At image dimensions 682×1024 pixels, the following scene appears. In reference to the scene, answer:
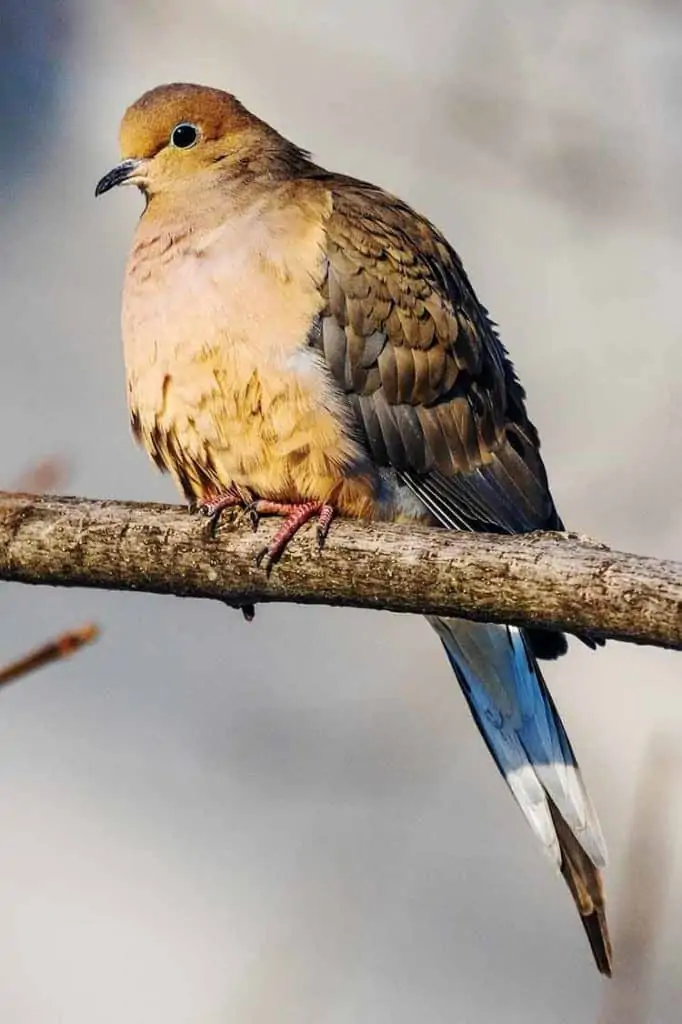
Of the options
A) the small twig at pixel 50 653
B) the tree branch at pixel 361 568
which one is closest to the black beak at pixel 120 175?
the tree branch at pixel 361 568

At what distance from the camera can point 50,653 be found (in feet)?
4.15

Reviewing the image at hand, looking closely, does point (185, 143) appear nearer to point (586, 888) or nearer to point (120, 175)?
point (120, 175)

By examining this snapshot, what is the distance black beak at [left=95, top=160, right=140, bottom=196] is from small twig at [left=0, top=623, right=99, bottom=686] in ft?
8.41

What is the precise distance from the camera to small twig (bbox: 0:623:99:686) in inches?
47.8

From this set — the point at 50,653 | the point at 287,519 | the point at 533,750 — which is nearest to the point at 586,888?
the point at 533,750

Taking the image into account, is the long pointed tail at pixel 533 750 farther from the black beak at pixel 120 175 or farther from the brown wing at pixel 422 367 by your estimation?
the black beak at pixel 120 175

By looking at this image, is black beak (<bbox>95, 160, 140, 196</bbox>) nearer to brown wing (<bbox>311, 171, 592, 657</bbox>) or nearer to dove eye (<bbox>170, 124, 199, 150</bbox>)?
dove eye (<bbox>170, 124, 199, 150</bbox>)

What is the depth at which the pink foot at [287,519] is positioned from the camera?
2.86m

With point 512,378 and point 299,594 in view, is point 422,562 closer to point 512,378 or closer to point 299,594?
point 299,594

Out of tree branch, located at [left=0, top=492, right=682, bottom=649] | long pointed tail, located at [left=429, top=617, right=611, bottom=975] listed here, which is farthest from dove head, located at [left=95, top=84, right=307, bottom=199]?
long pointed tail, located at [left=429, top=617, right=611, bottom=975]

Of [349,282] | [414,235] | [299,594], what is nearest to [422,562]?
[299,594]

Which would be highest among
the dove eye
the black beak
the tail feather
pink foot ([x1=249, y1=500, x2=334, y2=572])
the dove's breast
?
the dove eye

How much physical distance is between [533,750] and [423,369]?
2.97 ft

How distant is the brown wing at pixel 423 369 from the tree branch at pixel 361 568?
1.63 ft
